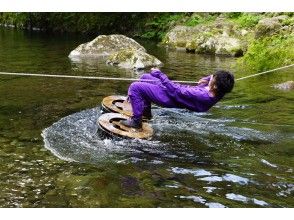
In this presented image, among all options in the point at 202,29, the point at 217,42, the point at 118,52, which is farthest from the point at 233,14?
the point at 118,52

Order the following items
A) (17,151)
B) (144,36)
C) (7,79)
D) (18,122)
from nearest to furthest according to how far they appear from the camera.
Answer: (17,151), (18,122), (7,79), (144,36)

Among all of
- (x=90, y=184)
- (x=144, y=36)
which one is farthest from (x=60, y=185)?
(x=144, y=36)

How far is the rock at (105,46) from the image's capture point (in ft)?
72.0

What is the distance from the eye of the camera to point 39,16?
39.0 meters

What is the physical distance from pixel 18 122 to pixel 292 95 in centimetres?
691

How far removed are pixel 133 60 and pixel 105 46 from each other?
5208 mm

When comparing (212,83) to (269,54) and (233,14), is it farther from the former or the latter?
(233,14)

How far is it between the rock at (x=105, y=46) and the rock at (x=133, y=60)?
11.2ft

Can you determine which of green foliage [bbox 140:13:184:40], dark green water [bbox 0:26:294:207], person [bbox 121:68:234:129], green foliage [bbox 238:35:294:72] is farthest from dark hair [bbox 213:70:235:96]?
green foliage [bbox 140:13:184:40]

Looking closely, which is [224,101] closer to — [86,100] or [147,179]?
[86,100]

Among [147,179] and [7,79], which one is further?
[7,79]

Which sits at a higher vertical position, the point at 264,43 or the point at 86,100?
the point at 264,43

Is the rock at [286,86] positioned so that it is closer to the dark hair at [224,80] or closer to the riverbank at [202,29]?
the riverbank at [202,29]

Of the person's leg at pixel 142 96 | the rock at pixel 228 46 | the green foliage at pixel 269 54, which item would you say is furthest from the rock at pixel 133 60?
the person's leg at pixel 142 96
